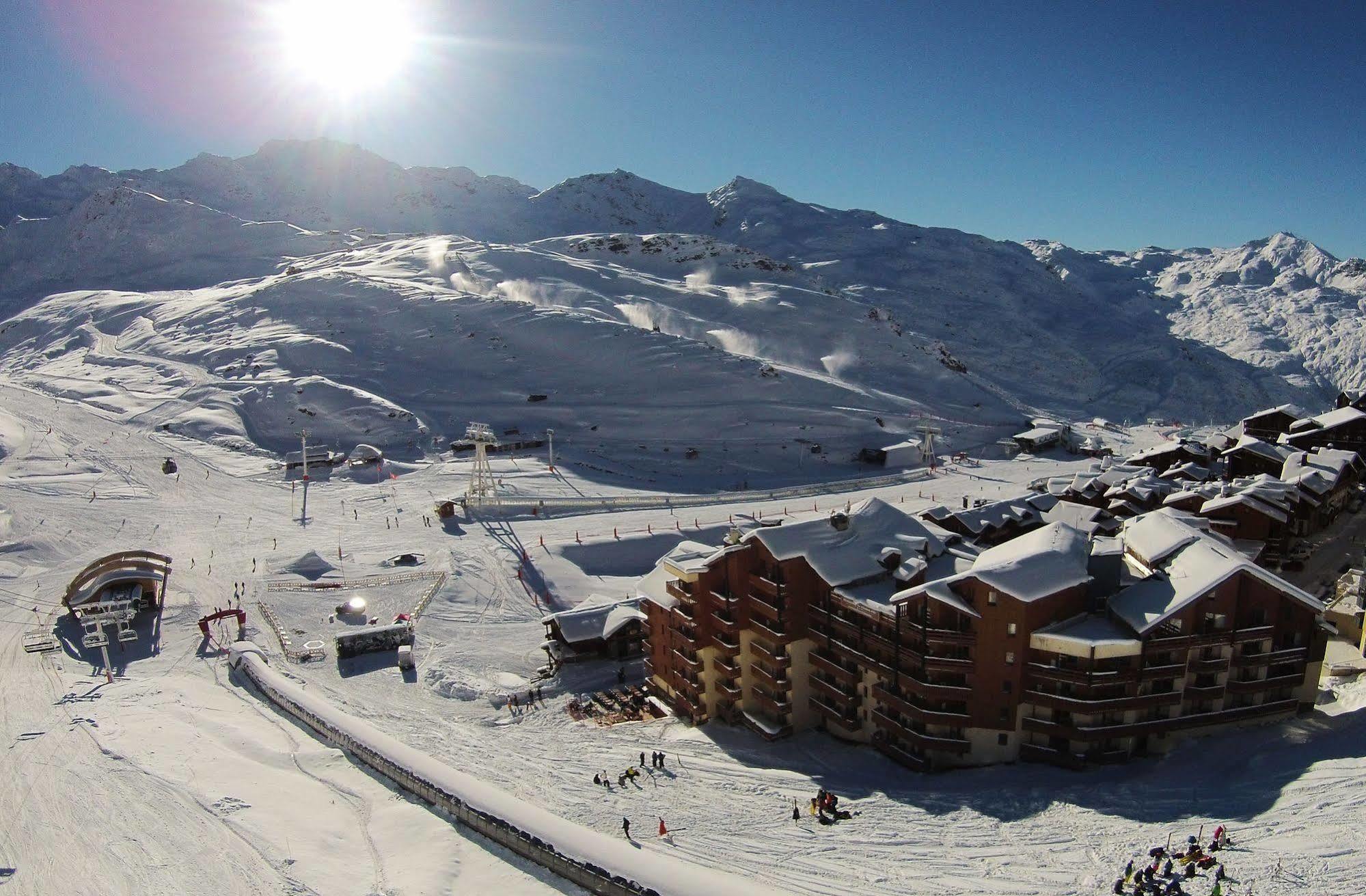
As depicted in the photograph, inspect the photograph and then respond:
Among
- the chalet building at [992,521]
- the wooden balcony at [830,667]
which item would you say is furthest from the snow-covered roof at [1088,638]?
the chalet building at [992,521]

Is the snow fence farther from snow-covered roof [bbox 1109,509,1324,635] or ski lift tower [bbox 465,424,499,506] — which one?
ski lift tower [bbox 465,424,499,506]

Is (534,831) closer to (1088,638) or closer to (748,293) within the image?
(1088,638)

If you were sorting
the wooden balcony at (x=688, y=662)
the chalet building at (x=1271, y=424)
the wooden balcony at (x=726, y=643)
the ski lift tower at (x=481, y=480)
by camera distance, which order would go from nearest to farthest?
the wooden balcony at (x=726, y=643), the wooden balcony at (x=688, y=662), the ski lift tower at (x=481, y=480), the chalet building at (x=1271, y=424)

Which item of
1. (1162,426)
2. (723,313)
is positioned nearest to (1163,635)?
(1162,426)

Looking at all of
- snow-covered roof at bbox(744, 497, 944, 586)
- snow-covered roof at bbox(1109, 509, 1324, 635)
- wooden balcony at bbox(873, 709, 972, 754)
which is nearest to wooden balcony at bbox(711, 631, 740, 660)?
snow-covered roof at bbox(744, 497, 944, 586)

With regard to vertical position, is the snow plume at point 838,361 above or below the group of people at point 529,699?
above

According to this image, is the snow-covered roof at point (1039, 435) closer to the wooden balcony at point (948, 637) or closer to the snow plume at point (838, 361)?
the snow plume at point (838, 361)
